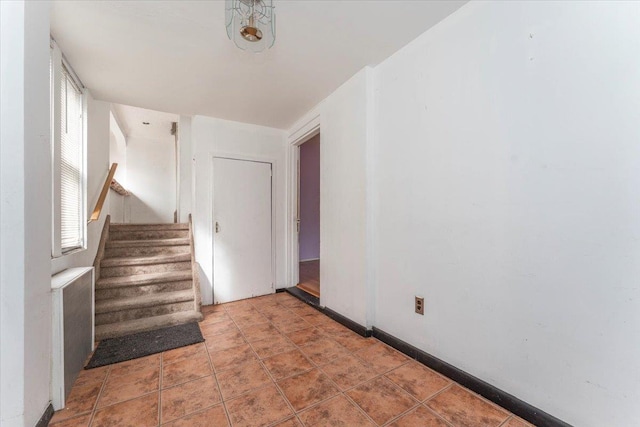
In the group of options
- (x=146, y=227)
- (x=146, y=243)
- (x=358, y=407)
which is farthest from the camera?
(x=146, y=227)

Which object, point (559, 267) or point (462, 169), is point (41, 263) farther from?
point (559, 267)

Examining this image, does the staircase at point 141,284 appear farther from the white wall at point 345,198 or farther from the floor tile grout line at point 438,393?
the floor tile grout line at point 438,393

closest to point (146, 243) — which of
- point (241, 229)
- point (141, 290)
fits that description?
point (141, 290)

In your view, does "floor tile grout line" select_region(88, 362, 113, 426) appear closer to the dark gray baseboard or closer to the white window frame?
the white window frame

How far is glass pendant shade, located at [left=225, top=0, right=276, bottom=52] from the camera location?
142 cm

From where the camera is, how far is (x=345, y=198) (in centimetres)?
261

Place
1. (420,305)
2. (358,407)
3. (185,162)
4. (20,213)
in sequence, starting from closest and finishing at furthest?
(20,213) → (358,407) → (420,305) → (185,162)

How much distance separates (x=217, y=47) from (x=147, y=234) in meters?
2.97

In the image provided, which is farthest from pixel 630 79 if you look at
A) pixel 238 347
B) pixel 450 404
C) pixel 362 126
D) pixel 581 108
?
pixel 238 347

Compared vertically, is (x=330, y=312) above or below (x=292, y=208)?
below

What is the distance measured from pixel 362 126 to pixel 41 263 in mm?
2388

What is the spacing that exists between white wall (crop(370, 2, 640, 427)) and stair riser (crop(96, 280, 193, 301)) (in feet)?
8.34

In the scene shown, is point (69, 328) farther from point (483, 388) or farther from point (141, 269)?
point (483, 388)

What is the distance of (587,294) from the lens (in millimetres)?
1204
